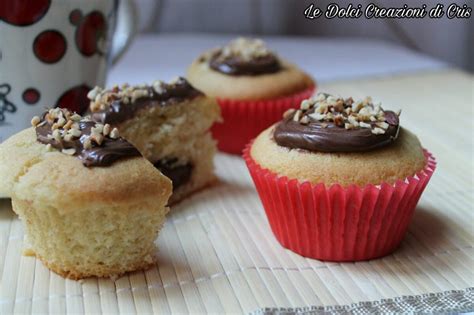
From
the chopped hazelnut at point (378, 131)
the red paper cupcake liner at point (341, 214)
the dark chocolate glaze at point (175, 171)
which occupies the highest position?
the chopped hazelnut at point (378, 131)

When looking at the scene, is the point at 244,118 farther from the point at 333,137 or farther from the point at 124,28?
the point at 333,137

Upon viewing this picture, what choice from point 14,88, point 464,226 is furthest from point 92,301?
point 464,226

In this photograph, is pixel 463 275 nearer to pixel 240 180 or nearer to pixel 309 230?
pixel 309 230

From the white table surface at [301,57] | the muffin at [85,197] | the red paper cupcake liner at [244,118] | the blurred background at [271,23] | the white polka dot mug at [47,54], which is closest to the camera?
the muffin at [85,197]

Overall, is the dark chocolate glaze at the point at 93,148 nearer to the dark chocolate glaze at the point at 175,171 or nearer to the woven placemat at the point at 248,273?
the woven placemat at the point at 248,273

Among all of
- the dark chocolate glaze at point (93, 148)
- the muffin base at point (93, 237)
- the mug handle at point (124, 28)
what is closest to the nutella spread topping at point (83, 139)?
the dark chocolate glaze at point (93, 148)

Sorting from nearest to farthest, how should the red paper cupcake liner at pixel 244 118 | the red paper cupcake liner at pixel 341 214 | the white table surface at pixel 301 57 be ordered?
1. the red paper cupcake liner at pixel 341 214
2. the red paper cupcake liner at pixel 244 118
3. the white table surface at pixel 301 57

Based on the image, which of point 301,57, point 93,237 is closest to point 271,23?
point 301,57
